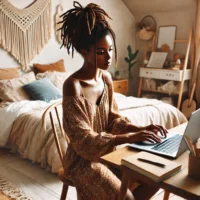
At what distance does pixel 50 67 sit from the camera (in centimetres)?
357

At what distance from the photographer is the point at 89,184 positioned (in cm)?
110

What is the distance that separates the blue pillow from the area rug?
108 centimetres

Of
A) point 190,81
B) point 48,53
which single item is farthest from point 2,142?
point 190,81

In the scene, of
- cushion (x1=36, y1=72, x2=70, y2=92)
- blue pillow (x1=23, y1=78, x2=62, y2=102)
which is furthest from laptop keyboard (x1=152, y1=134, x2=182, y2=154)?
cushion (x1=36, y1=72, x2=70, y2=92)

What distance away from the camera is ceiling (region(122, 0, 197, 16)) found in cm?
399

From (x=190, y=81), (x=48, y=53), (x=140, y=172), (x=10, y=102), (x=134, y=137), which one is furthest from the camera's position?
(x=190, y=81)

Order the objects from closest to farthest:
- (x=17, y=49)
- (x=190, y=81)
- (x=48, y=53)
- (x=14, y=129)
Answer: (x=14, y=129) < (x=17, y=49) < (x=48, y=53) < (x=190, y=81)

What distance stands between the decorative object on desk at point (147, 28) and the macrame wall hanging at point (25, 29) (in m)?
1.64

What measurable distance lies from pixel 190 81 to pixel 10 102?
2.74 meters

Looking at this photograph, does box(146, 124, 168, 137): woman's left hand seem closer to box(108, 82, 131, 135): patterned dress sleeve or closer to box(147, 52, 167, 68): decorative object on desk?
box(108, 82, 131, 135): patterned dress sleeve

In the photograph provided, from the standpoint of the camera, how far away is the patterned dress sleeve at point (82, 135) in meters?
1.03

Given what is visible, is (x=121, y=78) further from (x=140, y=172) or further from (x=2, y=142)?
(x=140, y=172)

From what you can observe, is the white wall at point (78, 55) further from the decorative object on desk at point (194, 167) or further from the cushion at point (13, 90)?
the decorative object on desk at point (194, 167)

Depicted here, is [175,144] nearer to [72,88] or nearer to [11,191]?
[72,88]
